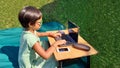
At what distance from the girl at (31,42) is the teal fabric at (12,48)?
0.55 metres

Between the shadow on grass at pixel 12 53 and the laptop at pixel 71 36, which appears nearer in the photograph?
the laptop at pixel 71 36

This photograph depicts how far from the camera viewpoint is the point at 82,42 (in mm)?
3932

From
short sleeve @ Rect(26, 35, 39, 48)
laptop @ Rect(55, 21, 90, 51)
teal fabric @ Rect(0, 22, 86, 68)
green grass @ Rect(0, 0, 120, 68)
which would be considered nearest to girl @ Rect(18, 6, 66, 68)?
short sleeve @ Rect(26, 35, 39, 48)

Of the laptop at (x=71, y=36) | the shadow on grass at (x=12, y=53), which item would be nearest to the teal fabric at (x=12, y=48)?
the shadow on grass at (x=12, y=53)

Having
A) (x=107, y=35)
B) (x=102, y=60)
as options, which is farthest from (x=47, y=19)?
(x=102, y=60)

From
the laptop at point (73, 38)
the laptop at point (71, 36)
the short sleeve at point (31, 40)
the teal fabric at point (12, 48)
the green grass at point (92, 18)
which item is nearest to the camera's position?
the short sleeve at point (31, 40)

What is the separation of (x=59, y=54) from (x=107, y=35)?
1.95 metres

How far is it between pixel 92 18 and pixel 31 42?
2829 mm

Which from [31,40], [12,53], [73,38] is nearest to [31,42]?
[31,40]

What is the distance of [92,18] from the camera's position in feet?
19.5

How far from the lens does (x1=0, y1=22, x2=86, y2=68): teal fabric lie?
4156 mm

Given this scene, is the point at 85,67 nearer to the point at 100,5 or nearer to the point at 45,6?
the point at 100,5

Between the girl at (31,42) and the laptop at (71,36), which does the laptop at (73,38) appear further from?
the girl at (31,42)

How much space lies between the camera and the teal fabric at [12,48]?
4156 mm
